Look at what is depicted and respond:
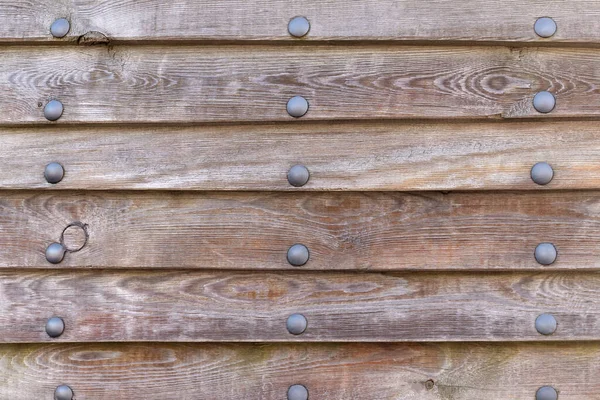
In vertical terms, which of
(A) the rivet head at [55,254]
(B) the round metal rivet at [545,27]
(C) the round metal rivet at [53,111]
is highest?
(B) the round metal rivet at [545,27]

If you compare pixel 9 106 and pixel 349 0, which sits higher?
pixel 349 0

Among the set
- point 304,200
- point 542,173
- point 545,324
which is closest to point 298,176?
point 304,200

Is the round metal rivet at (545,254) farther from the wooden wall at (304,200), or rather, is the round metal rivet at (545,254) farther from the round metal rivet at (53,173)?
the round metal rivet at (53,173)

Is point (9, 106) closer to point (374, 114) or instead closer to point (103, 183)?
point (103, 183)

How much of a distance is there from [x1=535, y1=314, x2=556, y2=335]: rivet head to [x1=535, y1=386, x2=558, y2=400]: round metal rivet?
0.15 metres

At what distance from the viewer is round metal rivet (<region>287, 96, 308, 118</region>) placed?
5.38 ft

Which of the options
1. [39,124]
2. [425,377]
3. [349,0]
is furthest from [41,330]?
[349,0]

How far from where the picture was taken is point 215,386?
1.67m

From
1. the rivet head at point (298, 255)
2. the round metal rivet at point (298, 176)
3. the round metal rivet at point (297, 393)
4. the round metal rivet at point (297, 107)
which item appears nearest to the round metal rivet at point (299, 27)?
the round metal rivet at point (297, 107)

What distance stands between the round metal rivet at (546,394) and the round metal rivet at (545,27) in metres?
0.91

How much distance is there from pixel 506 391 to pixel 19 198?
4.53ft

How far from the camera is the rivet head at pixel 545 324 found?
63.1 inches

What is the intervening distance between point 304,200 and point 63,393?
0.81 metres

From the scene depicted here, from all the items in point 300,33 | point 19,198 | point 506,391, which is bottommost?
point 506,391
